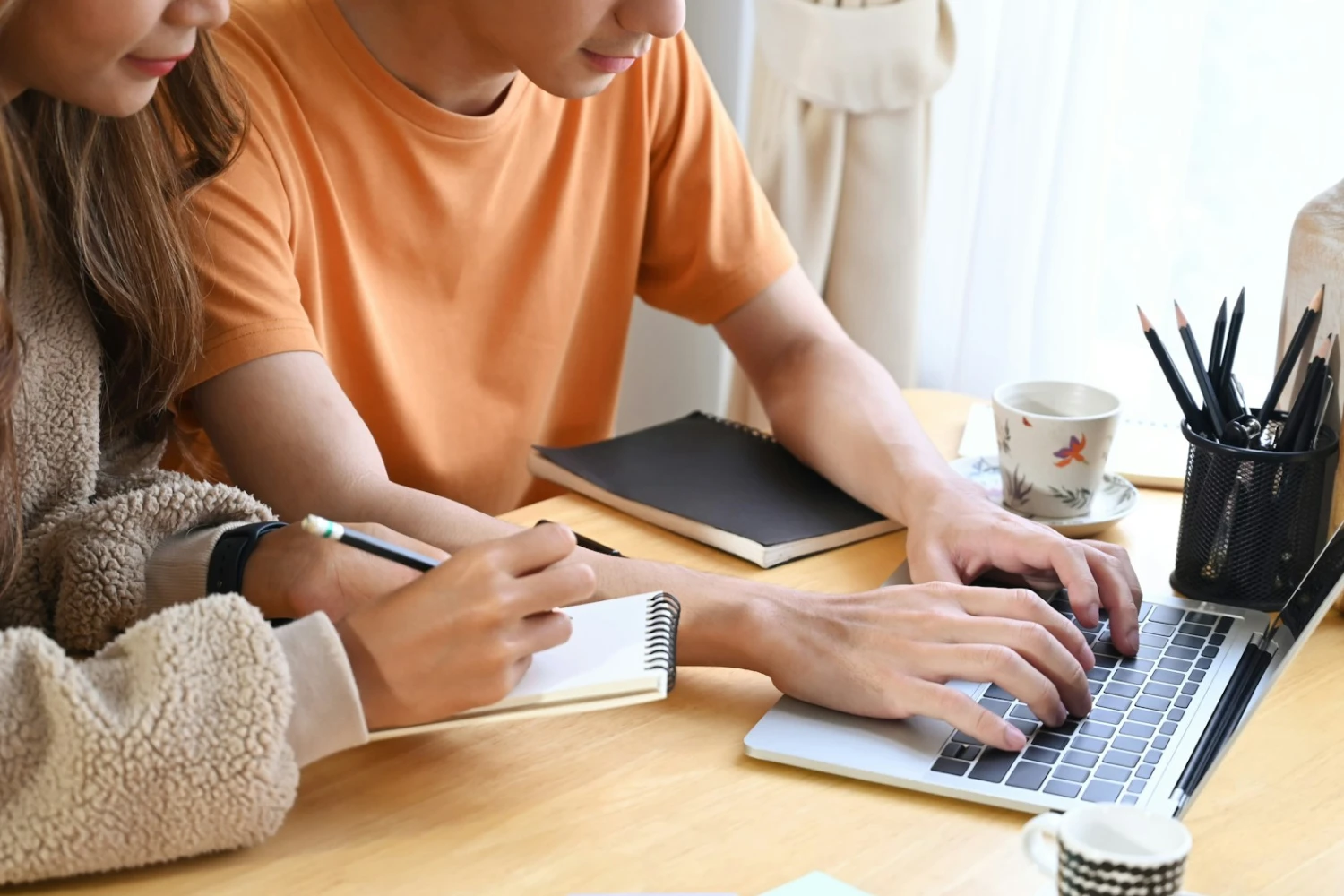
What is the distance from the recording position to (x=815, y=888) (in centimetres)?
66

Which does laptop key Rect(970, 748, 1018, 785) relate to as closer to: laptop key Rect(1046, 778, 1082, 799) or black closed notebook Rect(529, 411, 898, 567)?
laptop key Rect(1046, 778, 1082, 799)

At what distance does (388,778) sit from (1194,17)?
1.45 m

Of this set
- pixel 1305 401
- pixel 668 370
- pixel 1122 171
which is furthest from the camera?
pixel 668 370

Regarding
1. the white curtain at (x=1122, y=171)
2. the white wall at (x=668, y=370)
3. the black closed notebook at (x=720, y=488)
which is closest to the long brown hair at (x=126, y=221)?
the black closed notebook at (x=720, y=488)

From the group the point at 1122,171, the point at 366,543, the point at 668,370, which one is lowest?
the point at 668,370

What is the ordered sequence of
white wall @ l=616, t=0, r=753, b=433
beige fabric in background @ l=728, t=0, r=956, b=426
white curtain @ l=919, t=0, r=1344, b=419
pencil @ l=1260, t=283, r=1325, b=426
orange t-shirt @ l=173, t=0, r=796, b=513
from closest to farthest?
pencil @ l=1260, t=283, r=1325, b=426
orange t-shirt @ l=173, t=0, r=796, b=513
white curtain @ l=919, t=0, r=1344, b=419
beige fabric in background @ l=728, t=0, r=956, b=426
white wall @ l=616, t=0, r=753, b=433

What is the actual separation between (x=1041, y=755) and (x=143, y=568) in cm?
58

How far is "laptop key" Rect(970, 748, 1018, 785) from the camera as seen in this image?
29.7 inches

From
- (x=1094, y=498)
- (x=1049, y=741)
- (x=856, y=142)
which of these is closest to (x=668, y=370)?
(x=856, y=142)

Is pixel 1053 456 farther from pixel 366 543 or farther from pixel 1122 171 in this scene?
pixel 1122 171

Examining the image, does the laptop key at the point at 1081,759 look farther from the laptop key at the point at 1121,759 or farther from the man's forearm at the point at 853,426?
the man's forearm at the point at 853,426

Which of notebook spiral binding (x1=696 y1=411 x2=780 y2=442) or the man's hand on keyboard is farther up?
the man's hand on keyboard

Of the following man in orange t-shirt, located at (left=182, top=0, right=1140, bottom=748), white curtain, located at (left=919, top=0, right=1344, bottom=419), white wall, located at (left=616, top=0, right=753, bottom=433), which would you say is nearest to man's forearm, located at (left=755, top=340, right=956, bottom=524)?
man in orange t-shirt, located at (left=182, top=0, right=1140, bottom=748)

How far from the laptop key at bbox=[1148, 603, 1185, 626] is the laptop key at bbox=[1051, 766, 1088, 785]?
24 centimetres
